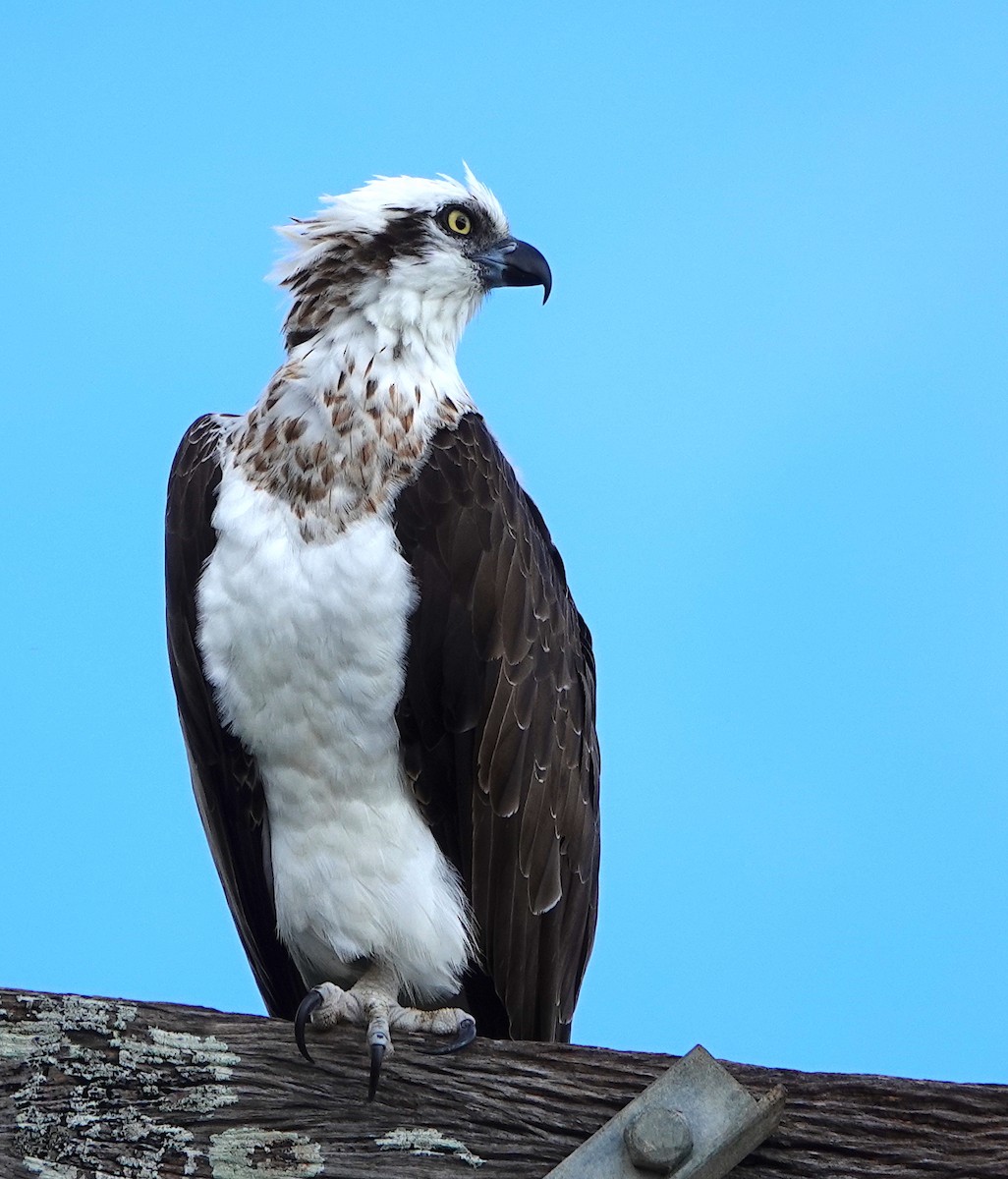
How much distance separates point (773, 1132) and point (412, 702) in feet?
5.50

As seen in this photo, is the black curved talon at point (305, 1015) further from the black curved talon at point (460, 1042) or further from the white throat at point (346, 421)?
the white throat at point (346, 421)

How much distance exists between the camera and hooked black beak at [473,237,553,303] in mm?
4922

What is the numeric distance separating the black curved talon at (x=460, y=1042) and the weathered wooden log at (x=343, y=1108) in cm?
6

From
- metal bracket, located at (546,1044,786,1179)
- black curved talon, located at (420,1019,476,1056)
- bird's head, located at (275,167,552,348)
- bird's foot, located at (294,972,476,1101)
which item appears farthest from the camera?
bird's head, located at (275,167,552,348)

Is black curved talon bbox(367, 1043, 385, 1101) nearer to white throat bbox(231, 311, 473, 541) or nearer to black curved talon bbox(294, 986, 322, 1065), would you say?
black curved talon bbox(294, 986, 322, 1065)

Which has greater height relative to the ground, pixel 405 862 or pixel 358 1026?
pixel 405 862

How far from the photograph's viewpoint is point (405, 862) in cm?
415

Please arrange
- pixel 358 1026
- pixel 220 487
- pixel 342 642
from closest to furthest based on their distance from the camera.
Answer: pixel 358 1026
pixel 342 642
pixel 220 487

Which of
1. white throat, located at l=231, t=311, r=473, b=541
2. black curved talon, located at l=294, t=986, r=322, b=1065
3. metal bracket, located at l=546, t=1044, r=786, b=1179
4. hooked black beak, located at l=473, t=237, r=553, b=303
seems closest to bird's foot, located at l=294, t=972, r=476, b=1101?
black curved talon, located at l=294, t=986, r=322, b=1065

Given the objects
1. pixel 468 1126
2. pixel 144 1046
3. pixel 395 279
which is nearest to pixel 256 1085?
pixel 144 1046

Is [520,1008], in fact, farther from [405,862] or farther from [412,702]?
[412,702]

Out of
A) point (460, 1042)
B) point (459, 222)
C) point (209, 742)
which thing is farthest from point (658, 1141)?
point (459, 222)

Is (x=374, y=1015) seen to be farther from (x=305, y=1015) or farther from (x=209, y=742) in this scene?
(x=209, y=742)

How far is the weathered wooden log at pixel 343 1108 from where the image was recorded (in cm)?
278
